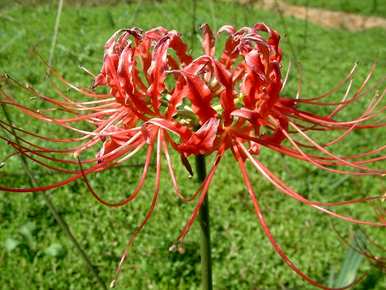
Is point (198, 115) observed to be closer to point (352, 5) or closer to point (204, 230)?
point (204, 230)

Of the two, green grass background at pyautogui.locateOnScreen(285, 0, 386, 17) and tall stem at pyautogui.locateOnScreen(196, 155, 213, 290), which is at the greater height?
tall stem at pyautogui.locateOnScreen(196, 155, 213, 290)

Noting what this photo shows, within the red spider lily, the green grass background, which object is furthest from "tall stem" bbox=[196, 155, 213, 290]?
the green grass background

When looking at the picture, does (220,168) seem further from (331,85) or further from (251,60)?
(251,60)

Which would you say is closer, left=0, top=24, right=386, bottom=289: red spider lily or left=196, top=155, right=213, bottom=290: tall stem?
left=0, top=24, right=386, bottom=289: red spider lily

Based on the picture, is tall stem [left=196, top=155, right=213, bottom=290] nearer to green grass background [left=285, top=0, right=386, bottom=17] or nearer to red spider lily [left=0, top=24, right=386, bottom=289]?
red spider lily [left=0, top=24, right=386, bottom=289]

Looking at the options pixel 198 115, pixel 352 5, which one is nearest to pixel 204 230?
pixel 198 115

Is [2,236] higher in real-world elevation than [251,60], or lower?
lower

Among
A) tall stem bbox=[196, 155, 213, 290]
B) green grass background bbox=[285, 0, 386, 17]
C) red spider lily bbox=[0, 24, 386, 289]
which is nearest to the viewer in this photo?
red spider lily bbox=[0, 24, 386, 289]

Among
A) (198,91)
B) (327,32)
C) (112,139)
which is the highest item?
(198,91)

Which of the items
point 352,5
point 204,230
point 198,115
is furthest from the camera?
point 352,5

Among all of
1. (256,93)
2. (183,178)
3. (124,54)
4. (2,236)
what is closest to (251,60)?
(256,93)

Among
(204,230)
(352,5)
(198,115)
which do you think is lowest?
(352,5)
